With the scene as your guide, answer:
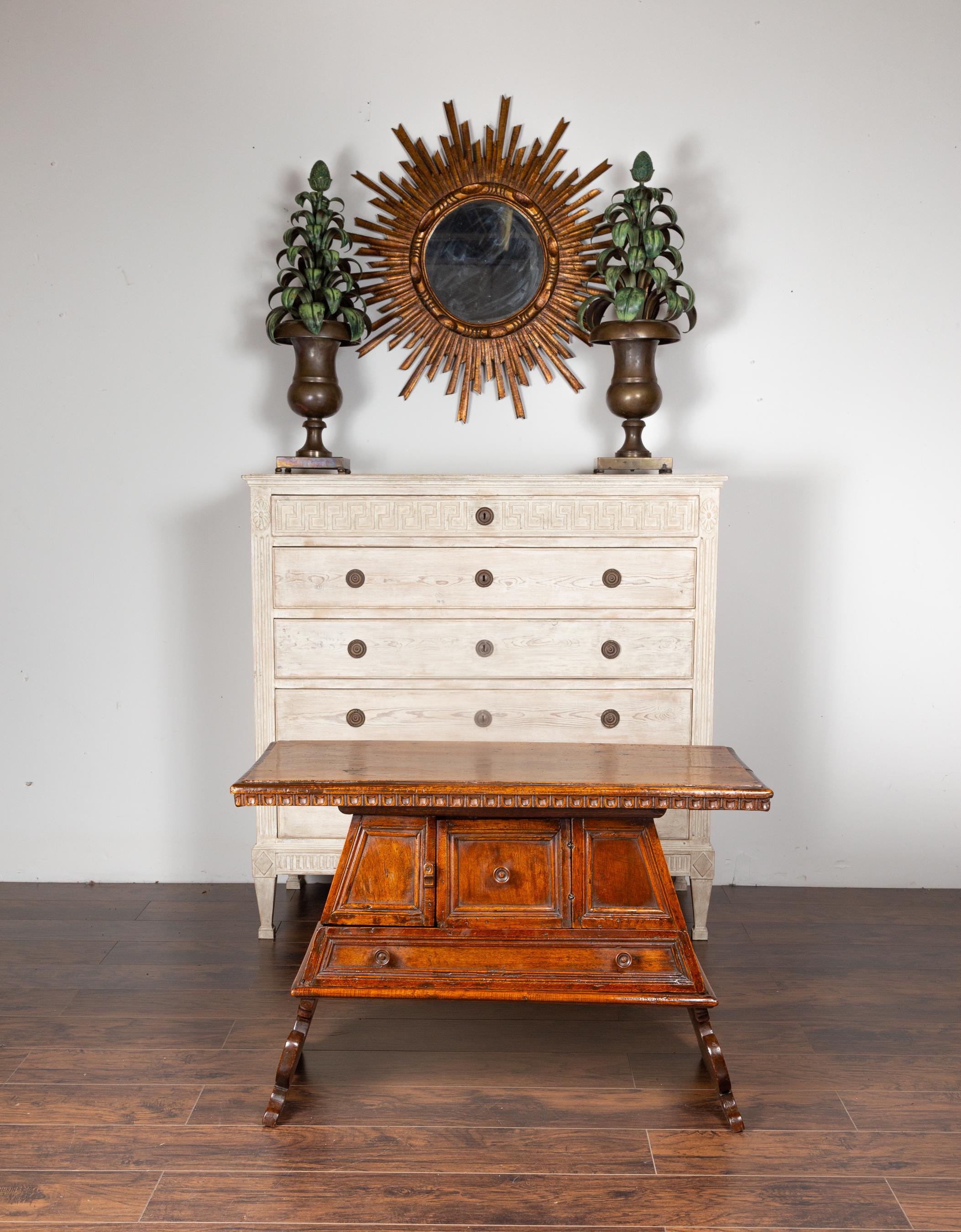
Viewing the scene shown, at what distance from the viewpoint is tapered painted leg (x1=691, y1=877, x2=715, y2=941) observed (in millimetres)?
3053

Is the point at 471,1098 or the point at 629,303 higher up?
the point at 629,303

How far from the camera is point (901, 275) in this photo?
341 cm

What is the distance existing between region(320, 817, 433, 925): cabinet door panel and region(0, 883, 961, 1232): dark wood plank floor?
0.44 metres

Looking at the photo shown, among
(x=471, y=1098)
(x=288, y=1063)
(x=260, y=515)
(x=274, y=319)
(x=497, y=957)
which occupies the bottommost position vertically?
(x=471, y=1098)

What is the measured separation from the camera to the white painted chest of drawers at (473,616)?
9.71 feet

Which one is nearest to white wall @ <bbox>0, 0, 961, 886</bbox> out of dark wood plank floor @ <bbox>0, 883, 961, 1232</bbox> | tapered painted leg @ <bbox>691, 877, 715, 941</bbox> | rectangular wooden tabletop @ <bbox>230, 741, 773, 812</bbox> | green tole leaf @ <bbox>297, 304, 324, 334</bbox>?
green tole leaf @ <bbox>297, 304, 324, 334</bbox>

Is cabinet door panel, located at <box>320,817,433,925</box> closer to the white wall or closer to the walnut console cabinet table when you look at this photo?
the walnut console cabinet table

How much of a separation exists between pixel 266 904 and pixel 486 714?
3.11 feet

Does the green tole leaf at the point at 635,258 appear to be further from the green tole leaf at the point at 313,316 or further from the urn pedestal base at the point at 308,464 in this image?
the urn pedestal base at the point at 308,464

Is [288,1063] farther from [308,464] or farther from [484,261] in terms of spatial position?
[484,261]

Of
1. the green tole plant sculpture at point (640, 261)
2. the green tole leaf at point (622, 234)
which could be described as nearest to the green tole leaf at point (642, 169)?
the green tole plant sculpture at point (640, 261)

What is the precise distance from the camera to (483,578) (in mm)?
2979

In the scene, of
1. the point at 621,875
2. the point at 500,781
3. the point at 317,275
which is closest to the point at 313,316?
the point at 317,275

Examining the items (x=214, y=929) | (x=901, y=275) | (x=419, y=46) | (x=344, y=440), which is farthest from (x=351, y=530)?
(x=901, y=275)
